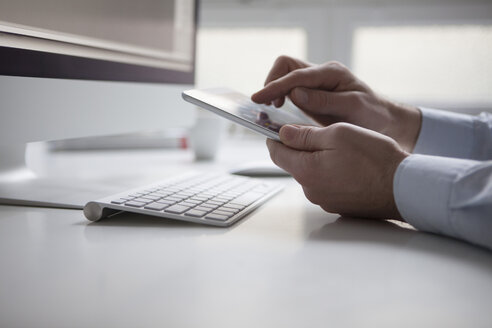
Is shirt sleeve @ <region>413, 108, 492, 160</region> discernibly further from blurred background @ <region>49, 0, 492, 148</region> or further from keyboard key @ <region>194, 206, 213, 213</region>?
blurred background @ <region>49, 0, 492, 148</region>

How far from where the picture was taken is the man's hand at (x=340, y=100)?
77cm

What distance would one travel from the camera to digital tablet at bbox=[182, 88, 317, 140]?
1.77ft

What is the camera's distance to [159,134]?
1409 mm

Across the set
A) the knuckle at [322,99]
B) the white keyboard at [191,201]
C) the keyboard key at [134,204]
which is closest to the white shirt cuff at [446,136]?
the knuckle at [322,99]

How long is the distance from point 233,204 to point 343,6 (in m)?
1.26

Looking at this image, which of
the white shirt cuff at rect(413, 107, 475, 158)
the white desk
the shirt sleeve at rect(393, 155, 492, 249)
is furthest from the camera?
the white shirt cuff at rect(413, 107, 475, 158)

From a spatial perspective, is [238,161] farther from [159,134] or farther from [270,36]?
[270,36]

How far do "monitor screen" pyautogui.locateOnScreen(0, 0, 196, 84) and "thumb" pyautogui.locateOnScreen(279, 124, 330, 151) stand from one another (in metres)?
0.29

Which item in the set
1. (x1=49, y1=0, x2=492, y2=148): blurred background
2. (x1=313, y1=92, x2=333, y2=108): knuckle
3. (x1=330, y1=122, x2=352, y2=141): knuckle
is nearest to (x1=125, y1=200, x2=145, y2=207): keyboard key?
(x1=330, y1=122, x2=352, y2=141): knuckle

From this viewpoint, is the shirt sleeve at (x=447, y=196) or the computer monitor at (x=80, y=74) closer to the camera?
the shirt sleeve at (x=447, y=196)

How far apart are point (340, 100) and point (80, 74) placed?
1.37 feet

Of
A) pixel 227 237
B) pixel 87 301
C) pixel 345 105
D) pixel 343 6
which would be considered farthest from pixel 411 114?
pixel 343 6

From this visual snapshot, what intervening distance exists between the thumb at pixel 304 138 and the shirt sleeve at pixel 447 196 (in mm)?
88

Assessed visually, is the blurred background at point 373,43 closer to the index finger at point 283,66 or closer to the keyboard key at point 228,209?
the index finger at point 283,66
